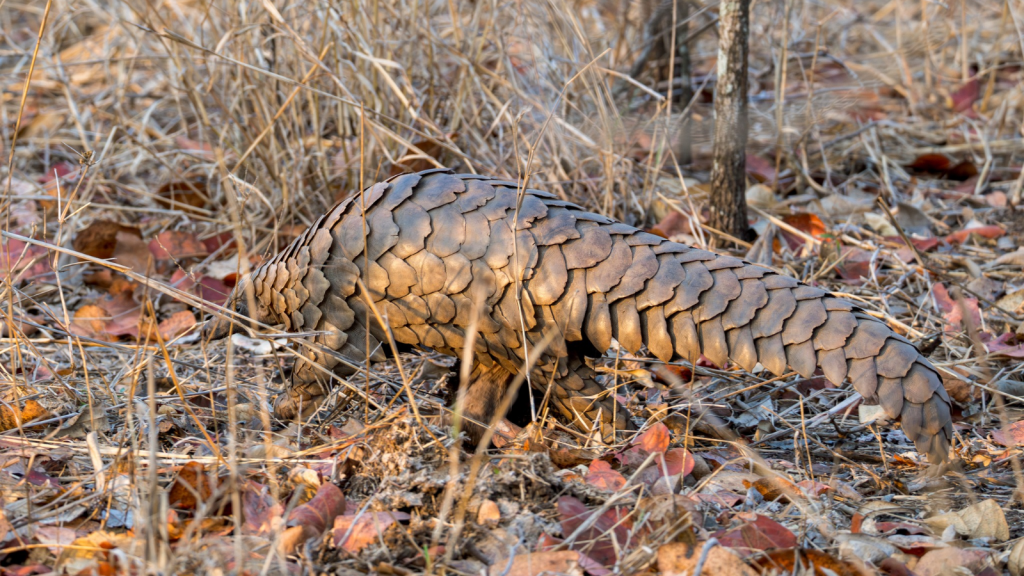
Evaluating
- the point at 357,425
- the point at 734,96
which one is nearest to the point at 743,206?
Answer: the point at 734,96

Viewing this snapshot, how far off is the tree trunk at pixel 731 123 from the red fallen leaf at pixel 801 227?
24 centimetres

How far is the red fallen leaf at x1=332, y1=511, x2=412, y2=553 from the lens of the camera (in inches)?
62.8

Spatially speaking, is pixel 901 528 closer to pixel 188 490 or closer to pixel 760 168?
pixel 188 490

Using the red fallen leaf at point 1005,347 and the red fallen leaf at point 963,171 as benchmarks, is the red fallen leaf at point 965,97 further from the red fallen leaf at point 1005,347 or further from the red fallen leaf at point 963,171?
the red fallen leaf at point 1005,347

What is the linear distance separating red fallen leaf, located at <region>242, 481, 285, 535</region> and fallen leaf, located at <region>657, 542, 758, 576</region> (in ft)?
2.42

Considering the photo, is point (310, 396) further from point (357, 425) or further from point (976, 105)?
point (976, 105)

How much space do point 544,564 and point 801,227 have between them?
2415 mm

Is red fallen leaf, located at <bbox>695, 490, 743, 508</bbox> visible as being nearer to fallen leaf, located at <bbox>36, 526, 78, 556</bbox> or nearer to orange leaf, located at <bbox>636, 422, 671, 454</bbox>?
orange leaf, located at <bbox>636, 422, 671, 454</bbox>

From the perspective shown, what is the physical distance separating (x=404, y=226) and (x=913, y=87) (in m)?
4.17

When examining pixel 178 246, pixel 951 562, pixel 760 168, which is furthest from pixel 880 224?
pixel 178 246

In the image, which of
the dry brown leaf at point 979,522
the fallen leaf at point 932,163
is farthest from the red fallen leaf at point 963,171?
the dry brown leaf at point 979,522

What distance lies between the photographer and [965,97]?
16.1 feet

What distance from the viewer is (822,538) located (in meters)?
1.71

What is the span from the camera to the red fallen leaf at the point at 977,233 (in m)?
3.50
